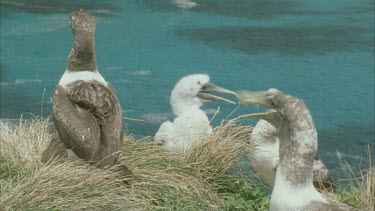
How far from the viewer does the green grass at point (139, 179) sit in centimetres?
604

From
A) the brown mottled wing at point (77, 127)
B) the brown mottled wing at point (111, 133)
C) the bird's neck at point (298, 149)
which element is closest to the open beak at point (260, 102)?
the bird's neck at point (298, 149)

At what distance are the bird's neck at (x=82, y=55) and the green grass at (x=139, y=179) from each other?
0.66 metres

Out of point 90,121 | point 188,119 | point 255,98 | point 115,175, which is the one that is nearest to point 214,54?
point 188,119

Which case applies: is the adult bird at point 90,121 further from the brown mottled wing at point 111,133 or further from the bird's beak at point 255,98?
the bird's beak at point 255,98

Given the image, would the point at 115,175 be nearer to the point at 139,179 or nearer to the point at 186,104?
the point at 139,179

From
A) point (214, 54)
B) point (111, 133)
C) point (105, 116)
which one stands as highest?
point (105, 116)

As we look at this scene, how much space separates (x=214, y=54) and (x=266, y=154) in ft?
30.0

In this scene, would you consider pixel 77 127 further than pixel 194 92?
No

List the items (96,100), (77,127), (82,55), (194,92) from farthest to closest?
1. (194,92)
2. (82,55)
3. (96,100)
4. (77,127)

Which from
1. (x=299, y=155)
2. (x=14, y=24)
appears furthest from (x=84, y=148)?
(x=14, y=24)

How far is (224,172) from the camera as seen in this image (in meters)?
7.65

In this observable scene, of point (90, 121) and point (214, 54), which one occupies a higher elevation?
point (90, 121)

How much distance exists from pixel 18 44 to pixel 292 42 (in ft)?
17.1

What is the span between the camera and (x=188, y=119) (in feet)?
26.3
